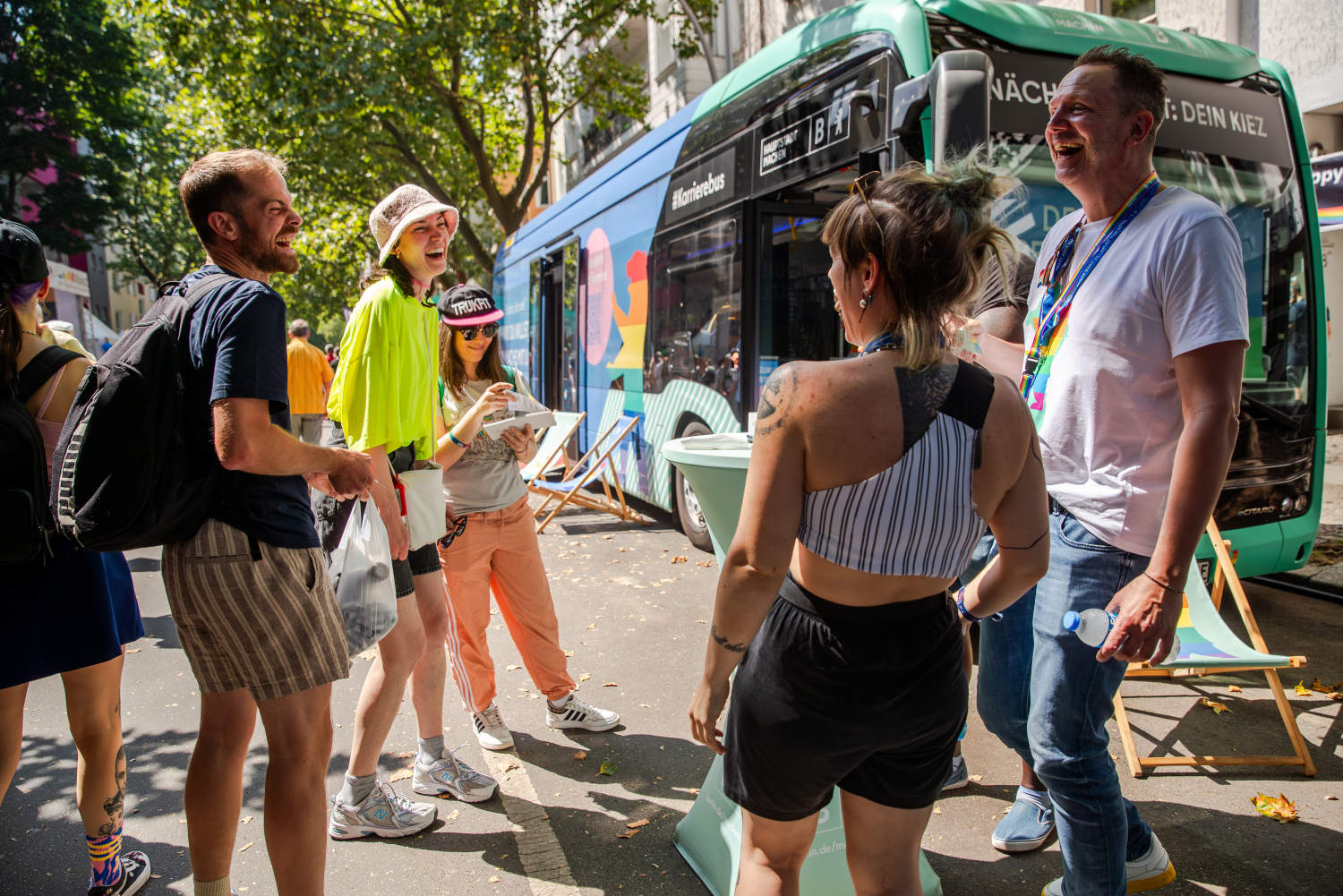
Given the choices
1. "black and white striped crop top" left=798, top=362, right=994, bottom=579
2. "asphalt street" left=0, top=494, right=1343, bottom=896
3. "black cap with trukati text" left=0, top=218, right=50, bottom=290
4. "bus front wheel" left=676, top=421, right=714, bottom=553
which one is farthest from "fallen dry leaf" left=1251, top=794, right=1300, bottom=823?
"bus front wheel" left=676, top=421, right=714, bottom=553

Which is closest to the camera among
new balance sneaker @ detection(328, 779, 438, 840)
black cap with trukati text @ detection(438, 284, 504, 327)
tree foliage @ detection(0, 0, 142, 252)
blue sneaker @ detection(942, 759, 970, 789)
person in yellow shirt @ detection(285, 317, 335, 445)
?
new balance sneaker @ detection(328, 779, 438, 840)

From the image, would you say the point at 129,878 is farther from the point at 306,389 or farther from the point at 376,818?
the point at 306,389

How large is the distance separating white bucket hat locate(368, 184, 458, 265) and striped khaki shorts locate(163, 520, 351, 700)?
1165 millimetres

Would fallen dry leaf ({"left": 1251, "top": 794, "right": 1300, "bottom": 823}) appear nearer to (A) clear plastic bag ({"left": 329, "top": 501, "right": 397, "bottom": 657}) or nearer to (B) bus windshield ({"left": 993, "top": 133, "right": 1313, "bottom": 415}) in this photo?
(B) bus windshield ({"left": 993, "top": 133, "right": 1313, "bottom": 415})

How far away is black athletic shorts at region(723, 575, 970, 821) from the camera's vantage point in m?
1.51

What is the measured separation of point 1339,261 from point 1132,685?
1050 cm

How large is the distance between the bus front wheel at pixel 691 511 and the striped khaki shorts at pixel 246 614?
4974 mm

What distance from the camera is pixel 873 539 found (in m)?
1.48

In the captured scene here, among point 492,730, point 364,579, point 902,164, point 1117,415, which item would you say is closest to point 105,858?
point 364,579

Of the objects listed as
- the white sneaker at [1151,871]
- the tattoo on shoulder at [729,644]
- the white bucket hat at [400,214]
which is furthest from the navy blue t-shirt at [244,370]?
the white sneaker at [1151,871]

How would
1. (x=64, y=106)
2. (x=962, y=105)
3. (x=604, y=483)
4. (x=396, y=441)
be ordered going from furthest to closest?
(x=64, y=106) → (x=604, y=483) → (x=962, y=105) → (x=396, y=441)

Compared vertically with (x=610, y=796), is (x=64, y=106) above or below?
above

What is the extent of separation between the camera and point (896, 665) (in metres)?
1.52

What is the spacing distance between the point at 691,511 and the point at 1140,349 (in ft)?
18.6
